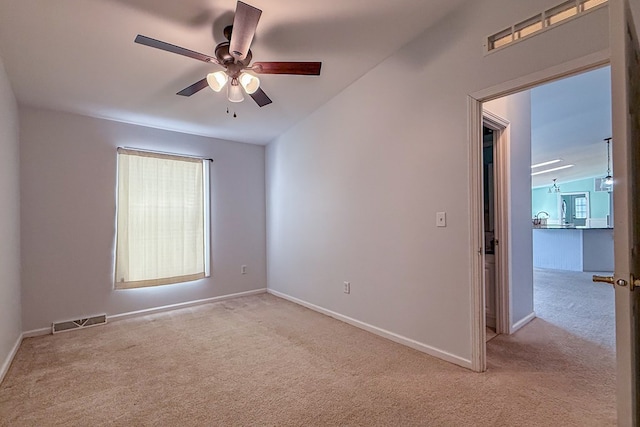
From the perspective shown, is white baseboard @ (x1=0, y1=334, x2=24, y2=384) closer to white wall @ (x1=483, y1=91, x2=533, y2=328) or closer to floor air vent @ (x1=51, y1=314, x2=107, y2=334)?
floor air vent @ (x1=51, y1=314, x2=107, y2=334)

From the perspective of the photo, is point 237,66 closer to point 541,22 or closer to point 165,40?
point 165,40

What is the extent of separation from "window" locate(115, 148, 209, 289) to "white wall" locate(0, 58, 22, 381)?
0.88m

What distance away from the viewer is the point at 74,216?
11.3ft

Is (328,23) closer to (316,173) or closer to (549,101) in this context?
(316,173)

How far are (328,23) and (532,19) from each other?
→ 1.41 meters

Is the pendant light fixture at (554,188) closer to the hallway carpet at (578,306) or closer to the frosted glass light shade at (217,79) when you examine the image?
the hallway carpet at (578,306)

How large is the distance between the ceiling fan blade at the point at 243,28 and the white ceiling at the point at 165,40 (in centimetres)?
35

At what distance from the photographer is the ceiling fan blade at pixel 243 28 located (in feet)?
5.54

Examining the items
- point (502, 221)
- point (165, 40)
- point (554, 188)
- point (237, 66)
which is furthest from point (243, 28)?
point (554, 188)

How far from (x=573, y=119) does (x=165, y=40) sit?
5.28 metres

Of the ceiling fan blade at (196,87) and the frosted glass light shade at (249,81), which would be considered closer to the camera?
the frosted glass light shade at (249,81)

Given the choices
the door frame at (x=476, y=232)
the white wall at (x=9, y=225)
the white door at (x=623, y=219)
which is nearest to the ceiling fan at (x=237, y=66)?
the door frame at (x=476, y=232)

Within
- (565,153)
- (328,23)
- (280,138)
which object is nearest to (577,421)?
(328,23)

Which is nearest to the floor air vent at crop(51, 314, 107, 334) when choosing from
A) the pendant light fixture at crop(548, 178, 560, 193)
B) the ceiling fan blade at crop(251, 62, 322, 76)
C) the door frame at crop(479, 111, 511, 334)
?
the ceiling fan blade at crop(251, 62, 322, 76)
